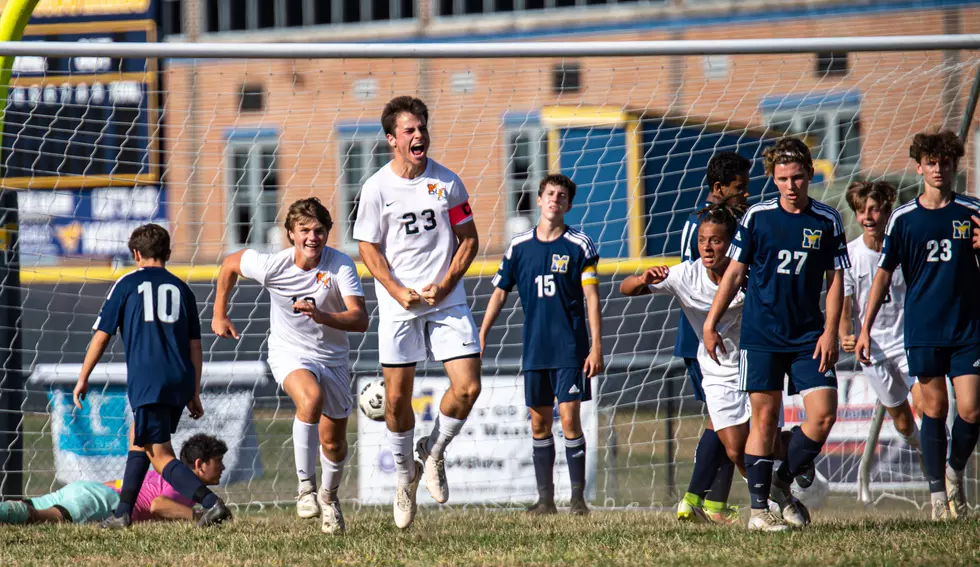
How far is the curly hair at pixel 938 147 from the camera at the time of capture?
569cm

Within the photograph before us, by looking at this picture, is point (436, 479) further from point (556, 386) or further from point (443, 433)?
point (556, 386)

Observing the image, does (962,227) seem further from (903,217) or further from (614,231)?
(614,231)

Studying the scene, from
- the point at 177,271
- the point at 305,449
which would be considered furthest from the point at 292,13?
the point at 305,449

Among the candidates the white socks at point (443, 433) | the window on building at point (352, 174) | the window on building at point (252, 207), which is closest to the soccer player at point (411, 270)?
the white socks at point (443, 433)

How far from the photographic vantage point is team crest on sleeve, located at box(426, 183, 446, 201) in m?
5.48

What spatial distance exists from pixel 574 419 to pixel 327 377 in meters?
1.66

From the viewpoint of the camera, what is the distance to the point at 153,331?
21.0ft

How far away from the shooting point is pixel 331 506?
553 centimetres

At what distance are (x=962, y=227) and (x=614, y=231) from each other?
606 centimetres

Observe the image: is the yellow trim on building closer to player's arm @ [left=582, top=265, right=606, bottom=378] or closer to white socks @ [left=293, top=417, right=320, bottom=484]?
player's arm @ [left=582, top=265, right=606, bottom=378]

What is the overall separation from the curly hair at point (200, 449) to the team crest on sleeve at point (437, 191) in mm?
2681

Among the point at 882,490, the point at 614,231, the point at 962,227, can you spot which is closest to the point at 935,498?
the point at 962,227

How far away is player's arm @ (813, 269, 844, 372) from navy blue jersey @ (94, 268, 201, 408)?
136 inches

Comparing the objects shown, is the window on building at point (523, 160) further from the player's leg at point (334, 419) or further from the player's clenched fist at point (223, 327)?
the player's clenched fist at point (223, 327)
